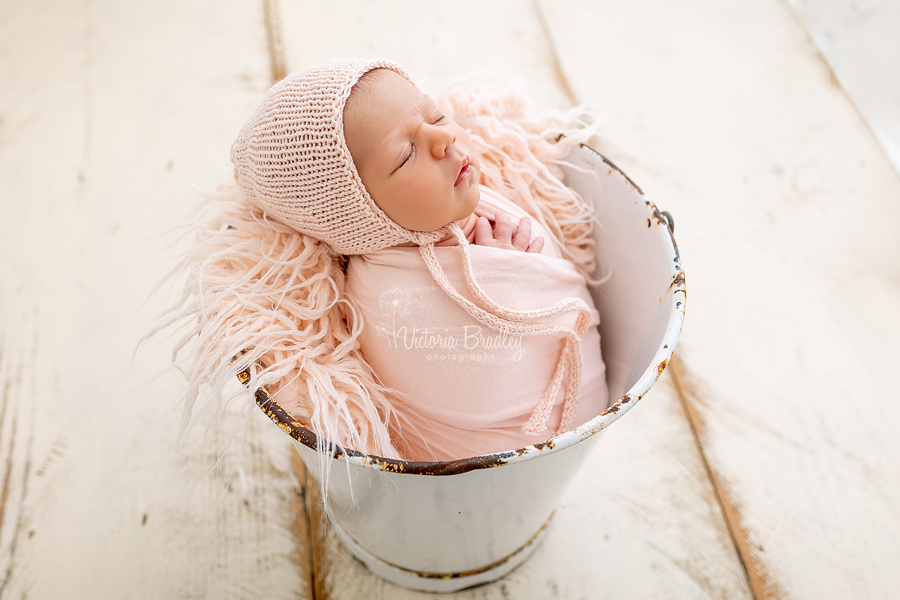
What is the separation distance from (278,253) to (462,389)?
0.26m

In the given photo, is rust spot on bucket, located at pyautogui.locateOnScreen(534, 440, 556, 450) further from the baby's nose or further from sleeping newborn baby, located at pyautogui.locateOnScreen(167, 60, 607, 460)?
the baby's nose

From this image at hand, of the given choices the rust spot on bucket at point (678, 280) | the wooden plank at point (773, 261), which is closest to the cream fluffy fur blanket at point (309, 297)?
the rust spot on bucket at point (678, 280)

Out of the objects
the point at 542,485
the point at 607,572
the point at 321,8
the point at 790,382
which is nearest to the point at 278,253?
the point at 542,485

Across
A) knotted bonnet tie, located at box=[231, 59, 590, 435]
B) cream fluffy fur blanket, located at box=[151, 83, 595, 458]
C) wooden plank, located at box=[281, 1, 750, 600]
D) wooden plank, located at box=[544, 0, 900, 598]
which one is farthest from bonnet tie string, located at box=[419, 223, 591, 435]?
wooden plank, located at box=[544, 0, 900, 598]

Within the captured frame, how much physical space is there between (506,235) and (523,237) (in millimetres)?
23

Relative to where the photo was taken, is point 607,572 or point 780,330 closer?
point 607,572

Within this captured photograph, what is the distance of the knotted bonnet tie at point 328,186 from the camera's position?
1.97 feet

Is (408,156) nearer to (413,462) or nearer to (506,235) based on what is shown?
(506,235)

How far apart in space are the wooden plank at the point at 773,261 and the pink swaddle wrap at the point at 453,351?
41cm

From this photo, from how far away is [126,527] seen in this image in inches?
33.4

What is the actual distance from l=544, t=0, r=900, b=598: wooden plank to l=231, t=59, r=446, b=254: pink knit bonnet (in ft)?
2.06

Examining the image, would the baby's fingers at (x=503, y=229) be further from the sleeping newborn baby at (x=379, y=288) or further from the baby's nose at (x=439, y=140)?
the baby's nose at (x=439, y=140)

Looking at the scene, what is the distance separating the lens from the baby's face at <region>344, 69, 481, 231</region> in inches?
24.0

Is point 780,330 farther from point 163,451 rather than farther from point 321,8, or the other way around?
point 321,8
